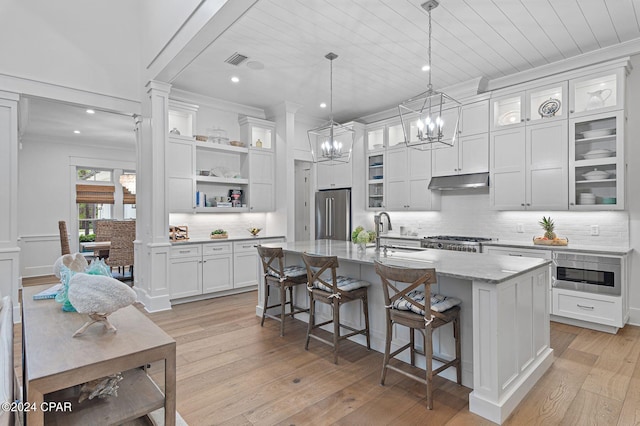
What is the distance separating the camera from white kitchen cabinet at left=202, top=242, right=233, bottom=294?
515 cm

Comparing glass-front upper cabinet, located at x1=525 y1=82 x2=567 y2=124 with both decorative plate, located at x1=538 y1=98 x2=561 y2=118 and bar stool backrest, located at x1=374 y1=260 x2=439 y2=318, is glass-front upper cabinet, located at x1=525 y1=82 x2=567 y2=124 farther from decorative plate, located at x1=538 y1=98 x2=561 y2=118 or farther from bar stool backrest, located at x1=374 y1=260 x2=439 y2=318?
bar stool backrest, located at x1=374 y1=260 x2=439 y2=318

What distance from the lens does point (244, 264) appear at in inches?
221

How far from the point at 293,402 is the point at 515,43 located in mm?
4296

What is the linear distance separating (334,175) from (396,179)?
123 centimetres

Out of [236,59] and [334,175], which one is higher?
[236,59]

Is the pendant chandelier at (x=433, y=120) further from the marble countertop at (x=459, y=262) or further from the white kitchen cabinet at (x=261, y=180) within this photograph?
the white kitchen cabinet at (x=261, y=180)

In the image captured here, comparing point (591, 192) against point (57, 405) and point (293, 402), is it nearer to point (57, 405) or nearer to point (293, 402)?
point (293, 402)

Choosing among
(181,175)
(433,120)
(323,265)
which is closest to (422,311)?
(323,265)

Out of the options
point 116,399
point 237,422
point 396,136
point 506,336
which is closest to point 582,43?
point 396,136

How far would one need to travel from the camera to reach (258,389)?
8.30 feet

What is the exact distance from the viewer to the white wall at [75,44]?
4012mm

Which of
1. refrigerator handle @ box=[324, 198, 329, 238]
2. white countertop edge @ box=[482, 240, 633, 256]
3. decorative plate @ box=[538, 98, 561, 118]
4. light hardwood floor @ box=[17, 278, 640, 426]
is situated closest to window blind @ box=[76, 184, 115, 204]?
refrigerator handle @ box=[324, 198, 329, 238]

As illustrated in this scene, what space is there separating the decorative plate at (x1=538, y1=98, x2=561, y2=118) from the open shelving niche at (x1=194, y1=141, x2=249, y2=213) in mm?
4432

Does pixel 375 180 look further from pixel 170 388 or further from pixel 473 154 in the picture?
pixel 170 388
